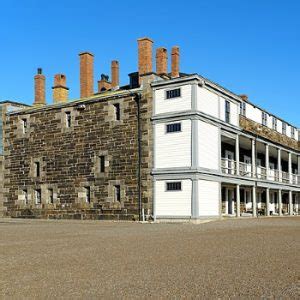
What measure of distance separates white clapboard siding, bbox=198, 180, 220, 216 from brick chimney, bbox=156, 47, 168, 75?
26.7ft

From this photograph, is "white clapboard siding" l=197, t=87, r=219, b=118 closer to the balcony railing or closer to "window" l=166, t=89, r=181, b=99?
"window" l=166, t=89, r=181, b=99

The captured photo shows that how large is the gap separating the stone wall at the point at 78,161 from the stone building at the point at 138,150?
69 millimetres

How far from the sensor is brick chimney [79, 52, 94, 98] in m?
39.1

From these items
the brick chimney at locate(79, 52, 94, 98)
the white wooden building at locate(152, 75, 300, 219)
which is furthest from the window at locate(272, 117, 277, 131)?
the brick chimney at locate(79, 52, 94, 98)

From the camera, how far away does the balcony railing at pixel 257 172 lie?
34.2 m

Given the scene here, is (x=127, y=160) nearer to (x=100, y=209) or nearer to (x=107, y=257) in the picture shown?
(x=100, y=209)

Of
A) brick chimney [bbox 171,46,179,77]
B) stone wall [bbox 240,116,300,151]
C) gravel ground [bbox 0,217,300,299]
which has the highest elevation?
brick chimney [bbox 171,46,179,77]

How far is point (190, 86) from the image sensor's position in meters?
30.4

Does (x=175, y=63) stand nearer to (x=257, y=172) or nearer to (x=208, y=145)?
(x=208, y=145)

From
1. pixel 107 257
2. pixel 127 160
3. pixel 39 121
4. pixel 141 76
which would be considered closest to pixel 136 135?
pixel 127 160

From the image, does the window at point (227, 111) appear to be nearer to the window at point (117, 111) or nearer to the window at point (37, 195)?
the window at point (117, 111)

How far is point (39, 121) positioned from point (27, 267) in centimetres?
2755

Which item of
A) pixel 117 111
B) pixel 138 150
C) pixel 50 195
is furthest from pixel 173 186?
pixel 50 195

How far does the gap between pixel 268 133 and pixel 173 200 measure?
13.8m
